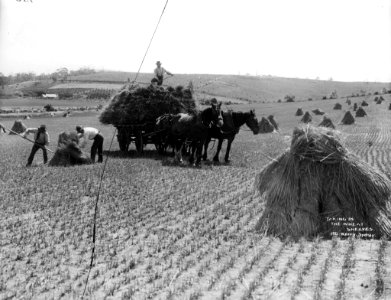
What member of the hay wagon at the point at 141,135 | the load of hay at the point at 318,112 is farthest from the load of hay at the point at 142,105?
the load of hay at the point at 318,112

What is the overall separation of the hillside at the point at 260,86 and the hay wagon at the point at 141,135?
44821 millimetres

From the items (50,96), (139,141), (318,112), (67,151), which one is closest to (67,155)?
(67,151)

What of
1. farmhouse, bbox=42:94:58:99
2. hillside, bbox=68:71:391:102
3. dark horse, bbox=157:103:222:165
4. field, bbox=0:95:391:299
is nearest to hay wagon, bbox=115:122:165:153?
dark horse, bbox=157:103:222:165

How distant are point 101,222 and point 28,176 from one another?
198 inches

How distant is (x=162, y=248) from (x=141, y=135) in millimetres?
10908

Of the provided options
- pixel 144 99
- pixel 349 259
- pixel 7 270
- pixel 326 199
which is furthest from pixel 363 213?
pixel 144 99

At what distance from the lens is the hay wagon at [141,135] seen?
A: 1770 cm

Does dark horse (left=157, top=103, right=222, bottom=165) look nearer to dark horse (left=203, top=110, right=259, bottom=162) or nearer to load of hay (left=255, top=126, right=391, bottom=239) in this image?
dark horse (left=203, top=110, right=259, bottom=162)

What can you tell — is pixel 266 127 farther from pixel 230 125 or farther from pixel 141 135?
pixel 230 125

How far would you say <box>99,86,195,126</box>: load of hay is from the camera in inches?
685

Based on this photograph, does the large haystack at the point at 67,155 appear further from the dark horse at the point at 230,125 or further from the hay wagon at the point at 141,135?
the dark horse at the point at 230,125

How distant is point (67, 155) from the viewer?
15.0 m

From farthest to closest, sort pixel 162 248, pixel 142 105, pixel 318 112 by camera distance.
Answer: pixel 318 112
pixel 142 105
pixel 162 248

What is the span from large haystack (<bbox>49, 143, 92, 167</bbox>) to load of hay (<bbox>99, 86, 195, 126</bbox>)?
277cm
